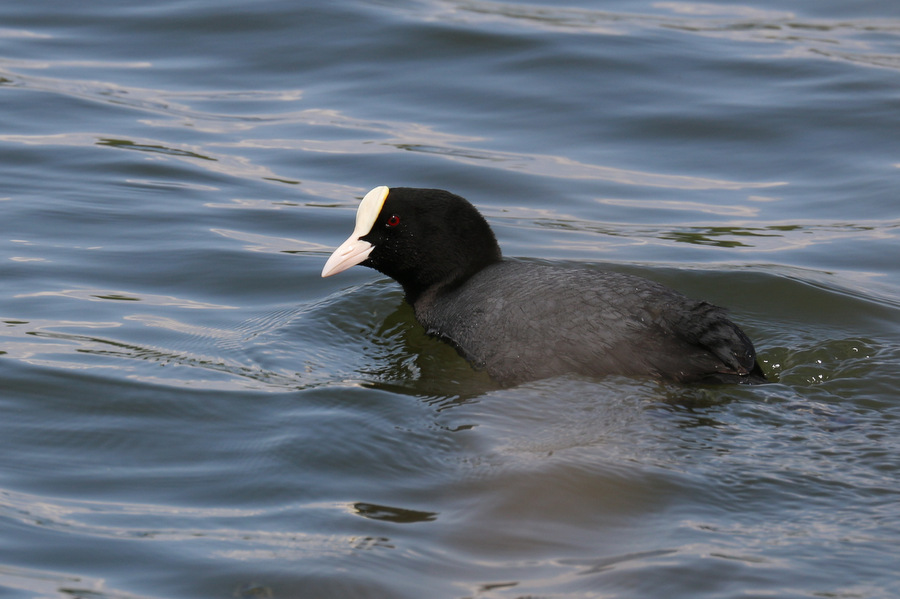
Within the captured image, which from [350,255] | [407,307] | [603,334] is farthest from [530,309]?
[407,307]

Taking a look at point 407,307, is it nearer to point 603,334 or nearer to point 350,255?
point 350,255

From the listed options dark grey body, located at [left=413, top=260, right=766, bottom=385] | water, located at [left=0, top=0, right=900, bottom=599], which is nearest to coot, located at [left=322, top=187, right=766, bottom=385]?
dark grey body, located at [left=413, top=260, right=766, bottom=385]

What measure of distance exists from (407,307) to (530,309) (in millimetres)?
1548

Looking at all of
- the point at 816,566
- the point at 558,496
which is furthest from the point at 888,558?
the point at 558,496

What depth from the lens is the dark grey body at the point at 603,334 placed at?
4.61 metres

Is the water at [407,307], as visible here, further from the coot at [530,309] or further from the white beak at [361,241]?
the white beak at [361,241]

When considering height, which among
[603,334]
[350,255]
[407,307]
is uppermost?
[350,255]

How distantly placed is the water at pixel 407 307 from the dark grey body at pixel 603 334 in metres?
0.11

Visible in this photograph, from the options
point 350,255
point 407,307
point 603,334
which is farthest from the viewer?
point 407,307

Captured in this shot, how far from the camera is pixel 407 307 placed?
6.35 meters

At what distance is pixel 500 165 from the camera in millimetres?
8797

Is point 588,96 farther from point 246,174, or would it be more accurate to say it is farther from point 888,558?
point 888,558

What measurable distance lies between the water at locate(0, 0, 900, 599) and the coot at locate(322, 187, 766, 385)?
0.12 metres

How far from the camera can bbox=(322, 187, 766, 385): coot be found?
4.63m
